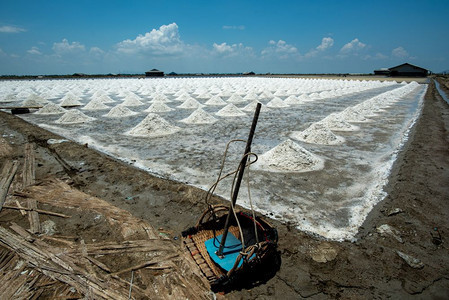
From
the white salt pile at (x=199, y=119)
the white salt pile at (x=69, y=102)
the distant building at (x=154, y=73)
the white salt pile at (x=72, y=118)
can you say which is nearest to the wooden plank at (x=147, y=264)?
the white salt pile at (x=199, y=119)

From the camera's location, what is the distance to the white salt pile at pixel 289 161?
18.3 ft

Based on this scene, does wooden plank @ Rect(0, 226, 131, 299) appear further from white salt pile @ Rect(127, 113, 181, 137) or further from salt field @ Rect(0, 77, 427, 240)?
white salt pile @ Rect(127, 113, 181, 137)

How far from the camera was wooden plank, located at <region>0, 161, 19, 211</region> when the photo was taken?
169 inches

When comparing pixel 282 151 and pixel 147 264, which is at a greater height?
pixel 282 151

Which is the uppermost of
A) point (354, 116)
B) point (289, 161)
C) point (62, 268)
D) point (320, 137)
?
point (354, 116)

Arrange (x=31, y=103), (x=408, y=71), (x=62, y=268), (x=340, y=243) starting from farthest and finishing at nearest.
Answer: (x=408, y=71) → (x=31, y=103) → (x=340, y=243) → (x=62, y=268)

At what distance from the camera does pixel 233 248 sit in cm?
300

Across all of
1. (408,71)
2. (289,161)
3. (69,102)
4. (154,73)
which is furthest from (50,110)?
(408,71)

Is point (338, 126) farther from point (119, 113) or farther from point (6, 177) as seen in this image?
point (119, 113)

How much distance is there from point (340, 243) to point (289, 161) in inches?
105

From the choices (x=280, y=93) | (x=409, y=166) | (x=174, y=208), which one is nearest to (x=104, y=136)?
(x=174, y=208)

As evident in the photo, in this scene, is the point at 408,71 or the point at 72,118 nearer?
the point at 72,118

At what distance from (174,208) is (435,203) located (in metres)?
4.54

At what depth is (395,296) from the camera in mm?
2422
